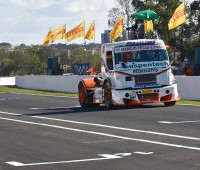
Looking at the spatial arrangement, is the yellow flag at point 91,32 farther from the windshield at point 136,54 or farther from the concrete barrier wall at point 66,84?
the windshield at point 136,54

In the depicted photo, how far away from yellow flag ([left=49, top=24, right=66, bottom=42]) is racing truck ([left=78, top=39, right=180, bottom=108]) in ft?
104

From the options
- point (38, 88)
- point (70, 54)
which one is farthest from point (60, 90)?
point (70, 54)

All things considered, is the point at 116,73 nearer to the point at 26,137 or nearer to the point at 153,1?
the point at 26,137

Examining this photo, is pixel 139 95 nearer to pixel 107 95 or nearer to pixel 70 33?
pixel 107 95

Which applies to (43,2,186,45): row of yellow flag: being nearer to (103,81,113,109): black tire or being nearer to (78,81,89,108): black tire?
(78,81,89,108): black tire

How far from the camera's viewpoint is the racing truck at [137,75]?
26.6 m

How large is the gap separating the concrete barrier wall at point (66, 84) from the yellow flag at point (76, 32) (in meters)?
4.25

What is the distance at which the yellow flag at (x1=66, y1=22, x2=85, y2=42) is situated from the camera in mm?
55688

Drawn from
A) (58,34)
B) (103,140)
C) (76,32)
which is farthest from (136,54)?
(58,34)

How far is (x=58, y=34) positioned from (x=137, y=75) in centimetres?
3334

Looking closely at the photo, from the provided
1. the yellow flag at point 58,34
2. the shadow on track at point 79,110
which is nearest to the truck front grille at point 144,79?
the shadow on track at point 79,110

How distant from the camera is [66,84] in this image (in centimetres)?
4825

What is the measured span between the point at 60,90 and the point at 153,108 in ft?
75.0

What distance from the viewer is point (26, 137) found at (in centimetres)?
1738
